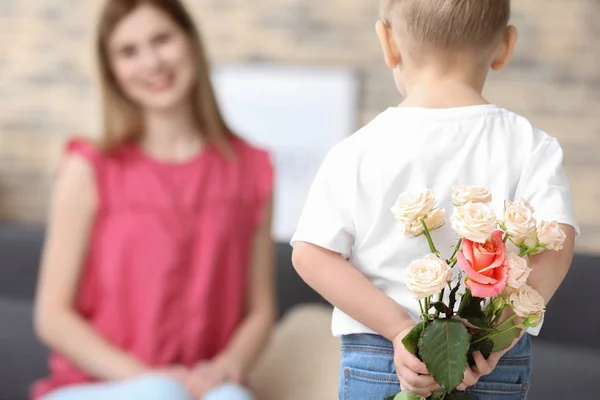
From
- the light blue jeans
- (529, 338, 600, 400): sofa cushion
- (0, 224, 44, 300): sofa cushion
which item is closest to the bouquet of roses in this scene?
the light blue jeans

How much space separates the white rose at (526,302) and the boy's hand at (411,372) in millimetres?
102

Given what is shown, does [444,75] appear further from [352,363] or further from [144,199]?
[144,199]

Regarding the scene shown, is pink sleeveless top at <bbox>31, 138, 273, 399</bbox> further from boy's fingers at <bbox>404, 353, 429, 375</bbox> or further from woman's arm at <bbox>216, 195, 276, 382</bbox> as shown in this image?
boy's fingers at <bbox>404, 353, 429, 375</bbox>

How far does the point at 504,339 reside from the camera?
75cm

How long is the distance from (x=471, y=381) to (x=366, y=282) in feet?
0.46

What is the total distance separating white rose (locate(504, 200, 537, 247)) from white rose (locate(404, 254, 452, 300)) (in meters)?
0.07

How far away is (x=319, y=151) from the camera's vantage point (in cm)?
342

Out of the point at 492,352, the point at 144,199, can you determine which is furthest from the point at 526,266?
the point at 144,199

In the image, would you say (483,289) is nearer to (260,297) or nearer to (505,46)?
(505,46)

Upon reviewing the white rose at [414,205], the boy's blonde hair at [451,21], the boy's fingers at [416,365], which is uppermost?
the boy's blonde hair at [451,21]

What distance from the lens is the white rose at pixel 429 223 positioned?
0.73 m

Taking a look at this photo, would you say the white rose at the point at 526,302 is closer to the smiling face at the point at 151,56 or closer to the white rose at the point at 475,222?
the white rose at the point at 475,222

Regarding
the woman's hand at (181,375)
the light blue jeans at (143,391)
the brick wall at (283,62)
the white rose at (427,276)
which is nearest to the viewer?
the white rose at (427,276)

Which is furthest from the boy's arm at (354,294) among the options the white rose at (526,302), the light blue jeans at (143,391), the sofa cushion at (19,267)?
the sofa cushion at (19,267)
